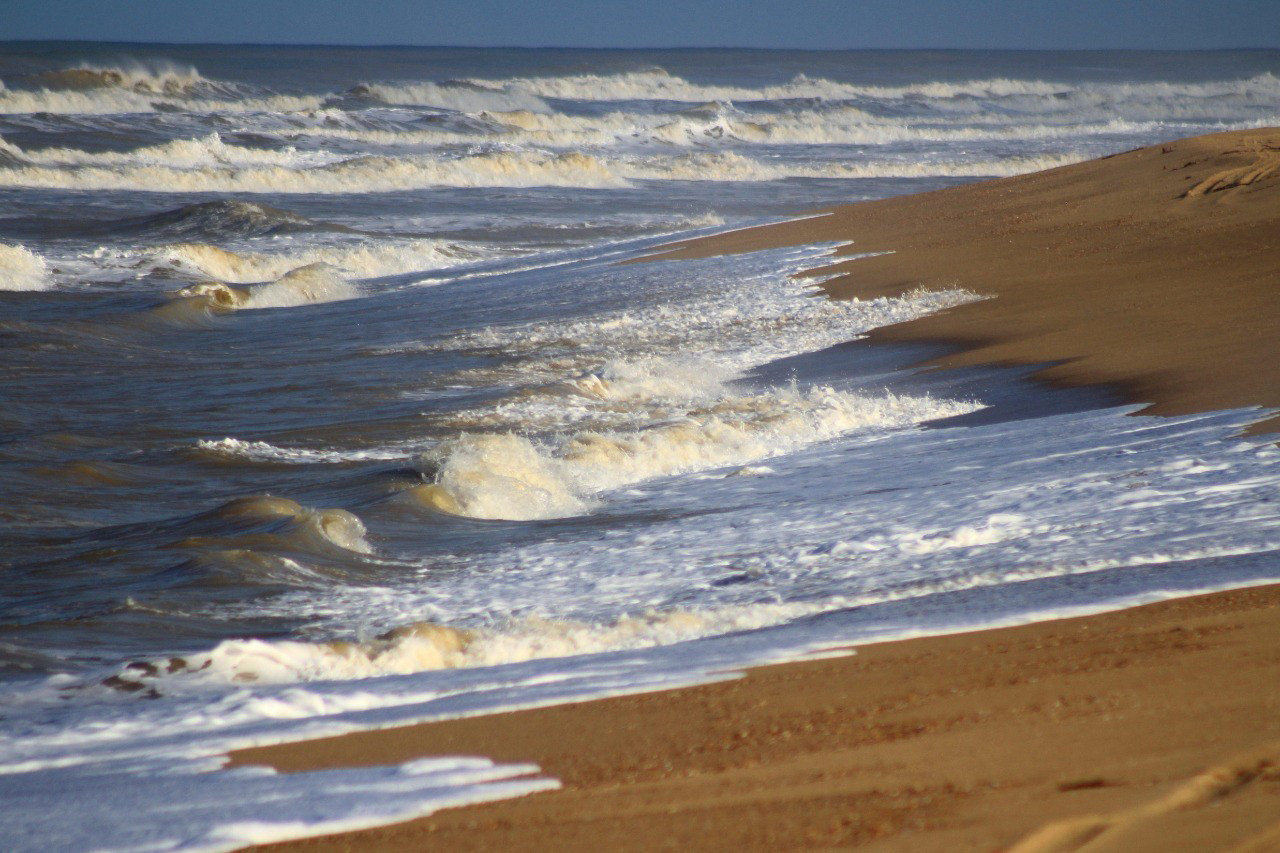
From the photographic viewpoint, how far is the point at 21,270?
18.3 meters

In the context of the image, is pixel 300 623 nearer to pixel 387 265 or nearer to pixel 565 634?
pixel 565 634

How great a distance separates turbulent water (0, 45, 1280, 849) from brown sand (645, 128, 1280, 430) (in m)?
0.54

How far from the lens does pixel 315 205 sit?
2962 cm

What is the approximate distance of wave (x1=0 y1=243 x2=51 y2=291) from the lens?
17.8 m

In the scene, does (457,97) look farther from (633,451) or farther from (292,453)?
(633,451)

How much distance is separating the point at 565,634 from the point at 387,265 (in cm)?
1714

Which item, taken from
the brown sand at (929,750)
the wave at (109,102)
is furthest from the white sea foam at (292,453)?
the wave at (109,102)

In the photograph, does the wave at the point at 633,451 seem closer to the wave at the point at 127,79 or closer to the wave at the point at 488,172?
the wave at the point at 488,172

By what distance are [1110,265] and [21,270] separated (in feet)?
49.0

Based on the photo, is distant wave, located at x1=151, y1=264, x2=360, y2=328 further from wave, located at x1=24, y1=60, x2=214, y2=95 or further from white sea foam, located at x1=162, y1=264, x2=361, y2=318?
wave, located at x1=24, y1=60, x2=214, y2=95

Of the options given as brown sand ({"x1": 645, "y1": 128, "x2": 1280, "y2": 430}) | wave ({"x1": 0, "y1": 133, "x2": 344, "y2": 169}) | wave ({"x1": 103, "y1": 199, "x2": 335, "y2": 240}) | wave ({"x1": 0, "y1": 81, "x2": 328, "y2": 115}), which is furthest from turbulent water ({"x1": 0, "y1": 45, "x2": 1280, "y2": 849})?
wave ({"x1": 0, "y1": 81, "x2": 328, "y2": 115})

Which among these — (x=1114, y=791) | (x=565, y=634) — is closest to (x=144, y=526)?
(x=565, y=634)

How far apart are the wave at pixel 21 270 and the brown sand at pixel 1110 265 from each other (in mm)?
9206

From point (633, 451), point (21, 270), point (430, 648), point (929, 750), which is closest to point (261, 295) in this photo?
point (21, 270)
